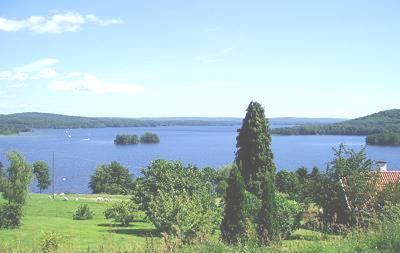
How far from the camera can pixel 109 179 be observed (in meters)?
89.1

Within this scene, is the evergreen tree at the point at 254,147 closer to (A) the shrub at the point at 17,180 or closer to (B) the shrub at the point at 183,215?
(B) the shrub at the point at 183,215

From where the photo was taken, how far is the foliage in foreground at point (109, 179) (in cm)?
8775

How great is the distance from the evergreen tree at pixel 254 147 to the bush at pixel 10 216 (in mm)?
14949

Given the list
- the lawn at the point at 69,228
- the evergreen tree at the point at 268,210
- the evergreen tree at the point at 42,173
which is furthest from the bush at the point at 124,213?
the evergreen tree at the point at 42,173

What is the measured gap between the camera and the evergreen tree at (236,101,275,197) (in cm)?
3394

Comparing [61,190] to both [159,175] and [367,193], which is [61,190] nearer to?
[159,175]

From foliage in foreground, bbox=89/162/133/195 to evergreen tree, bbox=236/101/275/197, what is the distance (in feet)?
182

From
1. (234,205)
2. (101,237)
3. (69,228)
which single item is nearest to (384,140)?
(69,228)

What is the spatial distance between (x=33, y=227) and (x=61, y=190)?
61548mm

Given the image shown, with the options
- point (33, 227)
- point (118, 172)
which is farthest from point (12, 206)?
point (118, 172)

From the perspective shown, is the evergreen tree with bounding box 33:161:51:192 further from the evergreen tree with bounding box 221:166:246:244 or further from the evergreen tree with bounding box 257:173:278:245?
the evergreen tree with bounding box 257:173:278:245

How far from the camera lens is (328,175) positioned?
1071 inches

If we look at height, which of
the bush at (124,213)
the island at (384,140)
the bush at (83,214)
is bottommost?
the bush at (83,214)

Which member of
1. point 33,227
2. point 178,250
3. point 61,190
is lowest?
point 61,190
